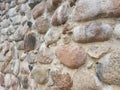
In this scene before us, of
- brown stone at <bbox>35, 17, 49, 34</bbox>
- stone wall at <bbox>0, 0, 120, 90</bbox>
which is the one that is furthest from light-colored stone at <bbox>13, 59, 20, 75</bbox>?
brown stone at <bbox>35, 17, 49, 34</bbox>

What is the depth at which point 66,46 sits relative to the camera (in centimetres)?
136

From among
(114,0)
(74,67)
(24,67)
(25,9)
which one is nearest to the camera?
(114,0)

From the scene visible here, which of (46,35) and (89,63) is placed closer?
(89,63)

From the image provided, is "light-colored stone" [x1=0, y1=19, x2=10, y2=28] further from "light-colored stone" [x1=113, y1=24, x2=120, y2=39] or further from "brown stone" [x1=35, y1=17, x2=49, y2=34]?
"light-colored stone" [x1=113, y1=24, x2=120, y2=39]

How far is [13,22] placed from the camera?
2.29 metres

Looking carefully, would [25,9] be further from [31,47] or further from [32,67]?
[32,67]

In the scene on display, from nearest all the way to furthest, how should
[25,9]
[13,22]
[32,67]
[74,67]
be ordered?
[74,67] < [32,67] < [25,9] < [13,22]

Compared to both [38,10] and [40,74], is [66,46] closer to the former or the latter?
[40,74]

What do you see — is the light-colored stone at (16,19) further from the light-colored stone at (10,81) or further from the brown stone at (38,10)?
the light-colored stone at (10,81)

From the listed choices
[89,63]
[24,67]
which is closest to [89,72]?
[89,63]

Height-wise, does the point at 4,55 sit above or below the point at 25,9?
below

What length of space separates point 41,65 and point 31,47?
9.8 inches

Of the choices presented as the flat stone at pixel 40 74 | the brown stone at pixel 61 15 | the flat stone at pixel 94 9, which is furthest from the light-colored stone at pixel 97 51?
the flat stone at pixel 40 74

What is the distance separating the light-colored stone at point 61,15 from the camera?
4.62ft
